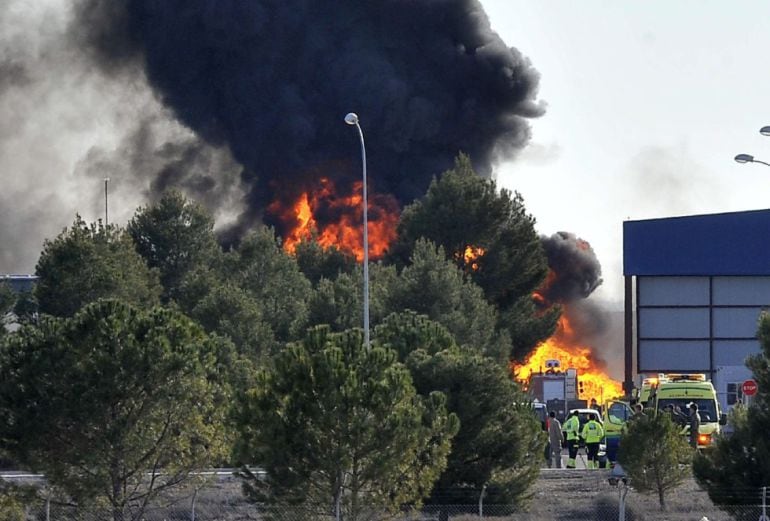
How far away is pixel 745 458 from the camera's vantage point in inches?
979

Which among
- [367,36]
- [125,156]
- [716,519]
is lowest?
[716,519]

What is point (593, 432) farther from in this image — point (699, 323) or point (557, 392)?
point (699, 323)

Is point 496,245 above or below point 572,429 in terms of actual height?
above

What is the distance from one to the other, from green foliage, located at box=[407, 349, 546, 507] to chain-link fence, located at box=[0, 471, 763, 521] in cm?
23

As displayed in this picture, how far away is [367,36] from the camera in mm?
96312

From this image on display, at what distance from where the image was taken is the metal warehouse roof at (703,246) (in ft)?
181

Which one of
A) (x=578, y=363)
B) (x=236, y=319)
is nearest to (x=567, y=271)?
(x=578, y=363)

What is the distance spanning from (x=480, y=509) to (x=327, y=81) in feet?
227

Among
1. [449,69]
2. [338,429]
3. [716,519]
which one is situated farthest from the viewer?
[449,69]

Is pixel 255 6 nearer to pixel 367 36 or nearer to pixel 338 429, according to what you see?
pixel 367 36

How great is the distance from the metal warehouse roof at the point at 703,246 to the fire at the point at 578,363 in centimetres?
1053

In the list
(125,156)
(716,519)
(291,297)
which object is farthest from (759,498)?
(125,156)

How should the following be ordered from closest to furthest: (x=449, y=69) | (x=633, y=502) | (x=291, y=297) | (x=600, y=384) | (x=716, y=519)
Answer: (x=716, y=519) < (x=633, y=502) < (x=291, y=297) < (x=600, y=384) < (x=449, y=69)

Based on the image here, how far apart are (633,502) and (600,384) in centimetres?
4275
